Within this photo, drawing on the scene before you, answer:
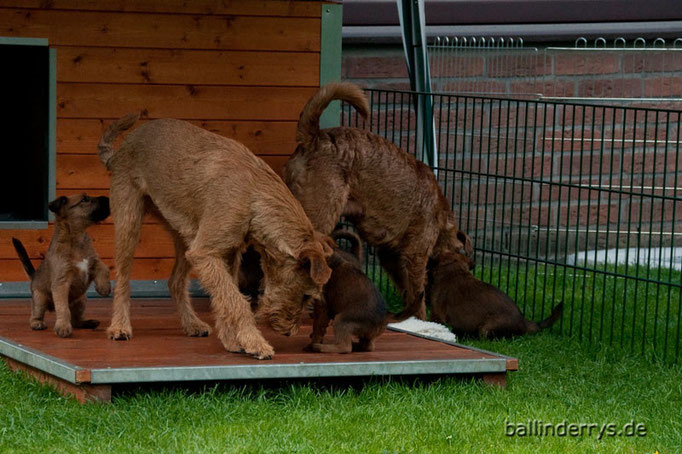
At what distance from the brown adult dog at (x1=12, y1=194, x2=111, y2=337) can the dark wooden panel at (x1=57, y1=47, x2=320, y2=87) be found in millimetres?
1649

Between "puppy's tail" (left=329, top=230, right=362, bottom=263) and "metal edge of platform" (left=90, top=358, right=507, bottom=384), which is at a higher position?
"puppy's tail" (left=329, top=230, right=362, bottom=263)

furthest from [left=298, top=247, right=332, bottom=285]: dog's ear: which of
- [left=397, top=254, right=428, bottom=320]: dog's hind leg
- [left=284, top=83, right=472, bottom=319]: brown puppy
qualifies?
[left=397, top=254, right=428, bottom=320]: dog's hind leg

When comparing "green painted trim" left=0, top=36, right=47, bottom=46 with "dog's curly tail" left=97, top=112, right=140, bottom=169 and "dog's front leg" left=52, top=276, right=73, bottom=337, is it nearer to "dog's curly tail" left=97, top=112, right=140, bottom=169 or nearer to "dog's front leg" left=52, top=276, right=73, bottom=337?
"dog's curly tail" left=97, top=112, right=140, bottom=169

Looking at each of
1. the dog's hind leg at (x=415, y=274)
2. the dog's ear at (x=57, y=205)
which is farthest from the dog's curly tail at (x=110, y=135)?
the dog's hind leg at (x=415, y=274)

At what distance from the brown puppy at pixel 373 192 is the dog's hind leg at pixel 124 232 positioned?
1.47 meters

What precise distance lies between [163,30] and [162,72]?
1.03 ft

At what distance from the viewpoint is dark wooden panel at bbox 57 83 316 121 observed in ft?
27.6

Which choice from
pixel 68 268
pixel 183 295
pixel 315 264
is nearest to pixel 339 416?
pixel 315 264

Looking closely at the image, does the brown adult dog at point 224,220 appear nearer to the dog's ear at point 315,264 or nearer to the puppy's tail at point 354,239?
the dog's ear at point 315,264

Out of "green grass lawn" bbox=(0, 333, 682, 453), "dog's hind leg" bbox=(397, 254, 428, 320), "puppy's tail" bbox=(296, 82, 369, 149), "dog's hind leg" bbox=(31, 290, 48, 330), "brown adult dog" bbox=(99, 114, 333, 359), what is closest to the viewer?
"green grass lawn" bbox=(0, 333, 682, 453)

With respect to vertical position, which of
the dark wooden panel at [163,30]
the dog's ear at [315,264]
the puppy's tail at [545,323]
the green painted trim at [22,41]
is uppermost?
the dark wooden panel at [163,30]

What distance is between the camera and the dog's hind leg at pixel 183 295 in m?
7.08

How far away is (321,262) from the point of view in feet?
20.0

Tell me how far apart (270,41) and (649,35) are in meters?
5.13
